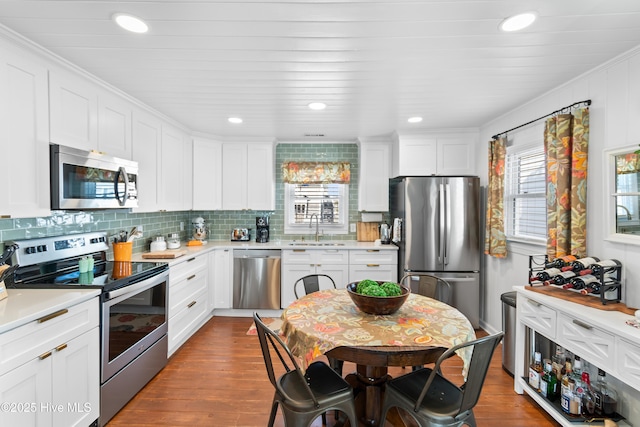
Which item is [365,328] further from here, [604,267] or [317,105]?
[317,105]

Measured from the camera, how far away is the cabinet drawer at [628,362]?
5.02 ft

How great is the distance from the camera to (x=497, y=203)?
3363 mm

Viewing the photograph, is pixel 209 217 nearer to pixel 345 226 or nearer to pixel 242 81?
pixel 345 226

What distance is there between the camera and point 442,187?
366 cm

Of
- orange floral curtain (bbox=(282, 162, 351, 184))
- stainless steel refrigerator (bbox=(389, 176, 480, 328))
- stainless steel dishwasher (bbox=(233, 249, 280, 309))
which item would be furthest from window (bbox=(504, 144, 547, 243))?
stainless steel dishwasher (bbox=(233, 249, 280, 309))

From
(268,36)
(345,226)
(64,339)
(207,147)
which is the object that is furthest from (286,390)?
(207,147)

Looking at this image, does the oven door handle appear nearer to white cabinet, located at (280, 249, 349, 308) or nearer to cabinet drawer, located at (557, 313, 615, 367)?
white cabinet, located at (280, 249, 349, 308)

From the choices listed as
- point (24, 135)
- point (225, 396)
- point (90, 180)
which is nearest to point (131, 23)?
point (24, 135)

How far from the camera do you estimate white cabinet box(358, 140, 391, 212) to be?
4.39 meters

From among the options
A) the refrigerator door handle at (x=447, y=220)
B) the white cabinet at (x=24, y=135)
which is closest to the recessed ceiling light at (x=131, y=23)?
the white cabinet at (x=24, y=135)

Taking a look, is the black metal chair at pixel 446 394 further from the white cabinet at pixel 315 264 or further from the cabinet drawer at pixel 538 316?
the white cabinet at pixel 315 264

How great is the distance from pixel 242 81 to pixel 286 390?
2144mm

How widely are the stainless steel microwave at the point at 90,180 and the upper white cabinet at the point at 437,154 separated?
2943mm

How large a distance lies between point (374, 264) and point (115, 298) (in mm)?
2841
